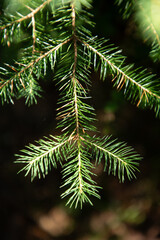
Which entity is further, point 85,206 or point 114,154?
point 85,206

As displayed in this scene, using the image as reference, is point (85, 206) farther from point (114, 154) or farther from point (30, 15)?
point (30, 15)

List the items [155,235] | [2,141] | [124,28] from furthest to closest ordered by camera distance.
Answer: [2,141] < [155,235] < [124,28]

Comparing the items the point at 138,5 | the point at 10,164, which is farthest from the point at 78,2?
the point at 10,164

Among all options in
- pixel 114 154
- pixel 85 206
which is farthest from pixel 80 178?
pixel 85 206

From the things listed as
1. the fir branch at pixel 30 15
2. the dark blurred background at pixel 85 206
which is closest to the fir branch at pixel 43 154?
the fir branch at pixel 30 15

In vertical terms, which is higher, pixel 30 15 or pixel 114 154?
pixel 30 15

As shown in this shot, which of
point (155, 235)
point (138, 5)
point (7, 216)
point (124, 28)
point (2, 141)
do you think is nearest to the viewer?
point (138, 5)

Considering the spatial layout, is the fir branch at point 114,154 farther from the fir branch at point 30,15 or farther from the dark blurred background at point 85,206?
the dark blurred background at point 85,206

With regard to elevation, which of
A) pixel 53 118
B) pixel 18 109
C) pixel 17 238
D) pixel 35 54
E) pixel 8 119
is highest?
pixel 35 54

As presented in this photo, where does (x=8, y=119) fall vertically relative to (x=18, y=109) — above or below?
below

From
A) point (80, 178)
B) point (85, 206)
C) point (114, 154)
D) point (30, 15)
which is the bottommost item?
point (85, 206)

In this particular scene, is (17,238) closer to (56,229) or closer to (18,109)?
(56,229)
